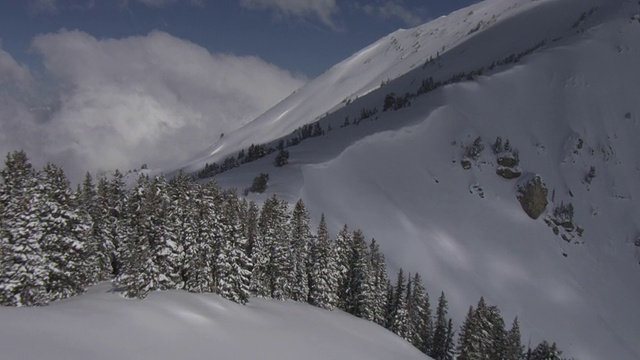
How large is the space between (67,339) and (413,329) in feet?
165

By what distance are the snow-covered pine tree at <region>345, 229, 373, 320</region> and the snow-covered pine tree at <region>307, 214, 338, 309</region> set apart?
4728 millimetres

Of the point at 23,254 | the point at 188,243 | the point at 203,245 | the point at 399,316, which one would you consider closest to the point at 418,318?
the point at 399,316

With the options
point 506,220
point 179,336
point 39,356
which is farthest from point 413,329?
point 506,220

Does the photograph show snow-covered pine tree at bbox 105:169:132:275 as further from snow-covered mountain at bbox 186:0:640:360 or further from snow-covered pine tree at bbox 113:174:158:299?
snow-covered mountain at bbox 186:0:640:360

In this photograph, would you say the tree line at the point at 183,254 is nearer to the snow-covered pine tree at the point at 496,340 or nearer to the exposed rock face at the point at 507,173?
the snow-covered pine tree at the point at 496,340

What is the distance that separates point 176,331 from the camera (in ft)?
97.8

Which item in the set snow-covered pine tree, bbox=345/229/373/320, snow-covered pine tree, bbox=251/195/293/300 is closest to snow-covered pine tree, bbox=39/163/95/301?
snow-covered pine tree, bbox=251/195/293/300

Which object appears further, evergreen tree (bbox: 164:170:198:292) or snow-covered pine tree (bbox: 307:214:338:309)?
snow-covered pine tree (bbox: 307:214:338:309)

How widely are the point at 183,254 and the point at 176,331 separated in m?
11.7

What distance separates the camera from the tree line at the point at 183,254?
1219 inches

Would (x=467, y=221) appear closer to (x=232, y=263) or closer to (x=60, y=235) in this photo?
(x=232, y=263)

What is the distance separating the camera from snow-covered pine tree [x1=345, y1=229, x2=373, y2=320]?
60125 millimetres

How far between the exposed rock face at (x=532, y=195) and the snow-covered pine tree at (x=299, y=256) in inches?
4262

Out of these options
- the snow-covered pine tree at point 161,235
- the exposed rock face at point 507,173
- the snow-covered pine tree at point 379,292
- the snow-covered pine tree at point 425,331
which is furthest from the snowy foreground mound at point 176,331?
the exposed rock face at point 507,173
